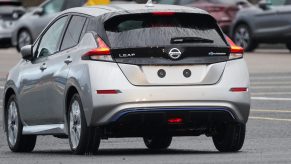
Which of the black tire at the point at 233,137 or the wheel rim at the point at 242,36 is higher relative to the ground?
the black tire at the point at 233,137

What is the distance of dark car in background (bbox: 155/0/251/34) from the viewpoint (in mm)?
36062

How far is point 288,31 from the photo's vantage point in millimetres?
32625

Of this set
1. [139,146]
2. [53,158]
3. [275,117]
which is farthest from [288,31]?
[53,158]

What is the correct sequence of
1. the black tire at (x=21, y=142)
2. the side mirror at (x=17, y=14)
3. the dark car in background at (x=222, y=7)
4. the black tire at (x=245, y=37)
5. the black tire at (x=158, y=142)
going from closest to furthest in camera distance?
the black tire at (x=158, y=142)
the black tire at (x=21, y=142)
the black tire at (x=245, y=37)
the dark car in background at (x=222, y=7)
the side mirror at (x=17, y=14)

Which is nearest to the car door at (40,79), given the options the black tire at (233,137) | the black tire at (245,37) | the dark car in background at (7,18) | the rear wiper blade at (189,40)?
the rear wiper blade at (189,40)

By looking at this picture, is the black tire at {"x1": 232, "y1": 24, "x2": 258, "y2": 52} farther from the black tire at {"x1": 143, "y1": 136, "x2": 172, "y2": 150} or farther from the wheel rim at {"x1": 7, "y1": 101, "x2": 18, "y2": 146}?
the black tire at {"x1": 143, "y1": 136, "x2": 172, "y2": 150}

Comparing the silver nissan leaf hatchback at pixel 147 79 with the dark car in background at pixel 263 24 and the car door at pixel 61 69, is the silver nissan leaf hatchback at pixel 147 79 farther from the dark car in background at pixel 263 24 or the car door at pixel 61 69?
the dark car in background at pixel 263 24

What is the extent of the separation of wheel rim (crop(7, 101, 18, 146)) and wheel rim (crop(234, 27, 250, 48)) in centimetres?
2081

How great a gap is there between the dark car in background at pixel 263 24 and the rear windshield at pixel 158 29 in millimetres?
20594

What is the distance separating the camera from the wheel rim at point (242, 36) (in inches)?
1348

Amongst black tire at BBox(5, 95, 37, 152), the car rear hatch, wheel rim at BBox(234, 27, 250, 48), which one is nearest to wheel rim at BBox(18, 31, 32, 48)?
wheel rim at BBox(234, 27, 250, 48)

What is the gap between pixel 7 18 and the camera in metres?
41.1

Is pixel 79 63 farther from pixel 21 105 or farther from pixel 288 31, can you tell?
pixel 288 31

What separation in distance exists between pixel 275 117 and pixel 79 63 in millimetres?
5944
